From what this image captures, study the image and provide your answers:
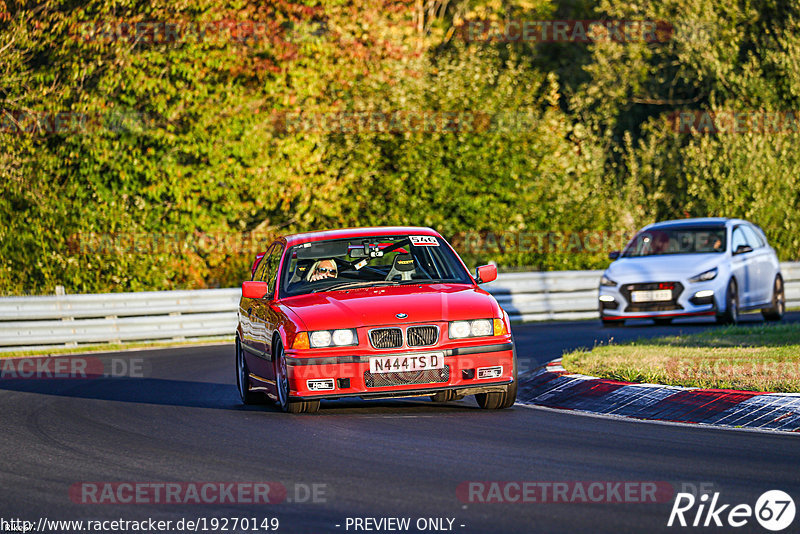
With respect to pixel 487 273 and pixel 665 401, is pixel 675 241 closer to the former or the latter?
pixel 487 273

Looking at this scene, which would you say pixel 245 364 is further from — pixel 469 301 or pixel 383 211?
pixel 383 211

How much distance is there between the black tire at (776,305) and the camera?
22.4 meters

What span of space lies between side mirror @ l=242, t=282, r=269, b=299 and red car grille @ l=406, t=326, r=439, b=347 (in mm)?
1803

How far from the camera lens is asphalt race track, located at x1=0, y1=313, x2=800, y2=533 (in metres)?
6.70

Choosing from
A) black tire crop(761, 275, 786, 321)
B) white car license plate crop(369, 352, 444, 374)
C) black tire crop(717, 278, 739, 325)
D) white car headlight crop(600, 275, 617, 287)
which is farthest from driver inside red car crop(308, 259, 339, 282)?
black tire crop(761, 275, 786, 321)

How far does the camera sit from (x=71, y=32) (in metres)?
26.0

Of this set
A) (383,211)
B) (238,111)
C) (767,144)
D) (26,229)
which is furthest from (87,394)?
(767,144)

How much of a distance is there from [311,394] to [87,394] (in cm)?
419

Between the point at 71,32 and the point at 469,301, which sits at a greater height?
the point at 71,32

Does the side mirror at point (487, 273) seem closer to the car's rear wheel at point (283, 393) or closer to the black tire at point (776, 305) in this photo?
the car's rear wheel at point (283, 393)

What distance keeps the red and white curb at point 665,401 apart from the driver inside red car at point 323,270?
6.66 ft

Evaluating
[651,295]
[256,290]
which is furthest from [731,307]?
[256,290]

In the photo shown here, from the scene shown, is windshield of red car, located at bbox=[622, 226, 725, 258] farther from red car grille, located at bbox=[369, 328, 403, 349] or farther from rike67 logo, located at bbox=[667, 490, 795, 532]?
rike67 logo, located at bbox=[667, 490, 795, 532]

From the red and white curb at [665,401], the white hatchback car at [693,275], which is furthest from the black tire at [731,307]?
the red and white curb at [665,401]
